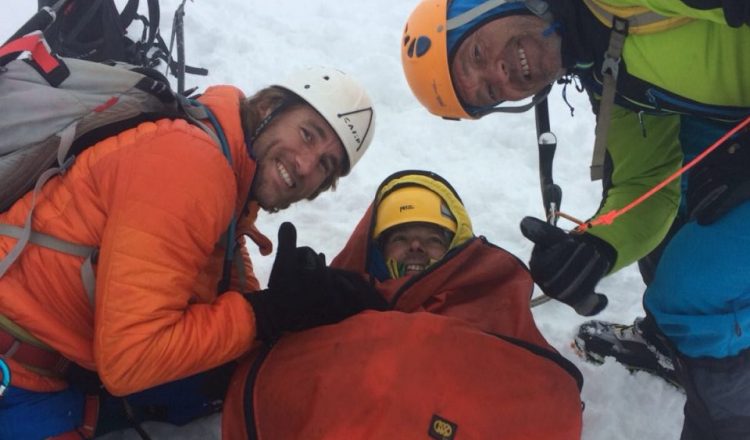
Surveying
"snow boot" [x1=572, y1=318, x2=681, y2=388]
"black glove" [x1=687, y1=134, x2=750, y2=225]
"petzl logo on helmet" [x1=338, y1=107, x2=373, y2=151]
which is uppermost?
"black glove" [x1=687, y1=134, x2=750, y2=225]

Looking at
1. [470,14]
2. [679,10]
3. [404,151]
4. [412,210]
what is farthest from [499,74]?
[404,151]

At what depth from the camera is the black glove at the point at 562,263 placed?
8.30 ft

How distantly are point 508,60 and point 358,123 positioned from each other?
717 mm

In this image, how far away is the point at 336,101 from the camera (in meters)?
2.75

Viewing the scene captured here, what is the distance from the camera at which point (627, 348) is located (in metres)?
3.46

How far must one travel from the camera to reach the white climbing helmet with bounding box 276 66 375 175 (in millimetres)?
2717

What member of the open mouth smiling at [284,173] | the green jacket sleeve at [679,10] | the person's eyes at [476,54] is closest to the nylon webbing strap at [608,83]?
the green jacket sleeve at [679,10]

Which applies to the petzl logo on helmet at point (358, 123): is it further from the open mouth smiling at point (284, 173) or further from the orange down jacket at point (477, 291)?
the orange down jacket at point (477, 291)

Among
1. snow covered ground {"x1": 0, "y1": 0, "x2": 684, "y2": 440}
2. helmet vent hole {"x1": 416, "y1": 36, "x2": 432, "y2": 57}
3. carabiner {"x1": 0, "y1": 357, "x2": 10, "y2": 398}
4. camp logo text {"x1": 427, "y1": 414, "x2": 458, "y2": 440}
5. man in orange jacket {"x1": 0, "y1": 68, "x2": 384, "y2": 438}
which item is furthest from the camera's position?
snow covered ground {"x1": 0, "y1": 0, "x2": 684, "y2": 440}

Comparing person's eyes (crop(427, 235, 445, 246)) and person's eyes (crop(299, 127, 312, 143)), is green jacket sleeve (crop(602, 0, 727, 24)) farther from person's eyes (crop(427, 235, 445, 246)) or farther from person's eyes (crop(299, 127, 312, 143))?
person's eyes (crop(427, 235, 445, 246))

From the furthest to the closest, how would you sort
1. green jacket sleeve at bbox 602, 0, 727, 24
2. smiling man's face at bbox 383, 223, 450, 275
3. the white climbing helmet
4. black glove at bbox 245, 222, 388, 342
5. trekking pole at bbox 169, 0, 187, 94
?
trekking pole at bbox 169, 0, 187, 94
smiling man's face at bbox 383, 223, 450, 275
the white climbing helmet
black glove at bbox 245, 222, 388, 342
green jacket sleeve at bbox 602, 0, 727, 24

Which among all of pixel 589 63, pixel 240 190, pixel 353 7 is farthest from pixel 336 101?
pixel 353 7

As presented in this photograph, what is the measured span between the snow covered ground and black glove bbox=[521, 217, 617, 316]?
3.15 ft

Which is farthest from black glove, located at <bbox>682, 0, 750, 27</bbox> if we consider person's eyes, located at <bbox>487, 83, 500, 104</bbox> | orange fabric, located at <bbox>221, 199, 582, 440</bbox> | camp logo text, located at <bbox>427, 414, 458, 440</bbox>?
camp logo text, located at <bbox>427, 414, 458, 440</bbox>
